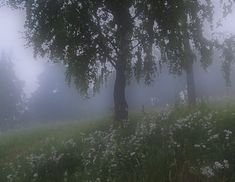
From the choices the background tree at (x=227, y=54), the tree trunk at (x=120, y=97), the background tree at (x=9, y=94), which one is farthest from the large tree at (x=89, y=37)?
the background tree at (x=9, y=94)

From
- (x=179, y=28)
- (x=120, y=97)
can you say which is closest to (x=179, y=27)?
(x=179, y=28)

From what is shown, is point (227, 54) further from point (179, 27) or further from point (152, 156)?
point (152, 156)

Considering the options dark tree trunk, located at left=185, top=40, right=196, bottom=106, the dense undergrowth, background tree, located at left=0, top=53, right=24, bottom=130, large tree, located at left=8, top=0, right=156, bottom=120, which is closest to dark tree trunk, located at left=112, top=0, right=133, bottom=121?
large tree, located at left=8, top=0, right=156, bottom=120

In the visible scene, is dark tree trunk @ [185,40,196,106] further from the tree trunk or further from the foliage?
the tree trunk

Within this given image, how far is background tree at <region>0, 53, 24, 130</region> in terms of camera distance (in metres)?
68.7

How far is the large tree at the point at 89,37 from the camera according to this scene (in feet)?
66.4

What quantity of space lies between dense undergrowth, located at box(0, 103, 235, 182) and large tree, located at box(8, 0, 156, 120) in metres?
4.51

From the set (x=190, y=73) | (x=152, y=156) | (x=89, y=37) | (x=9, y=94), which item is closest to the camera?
(x=152, y=156)

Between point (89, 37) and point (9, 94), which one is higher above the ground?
point (9, 94)

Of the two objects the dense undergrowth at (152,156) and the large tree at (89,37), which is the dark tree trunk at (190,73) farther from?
the dense undergrowth at (152,156)

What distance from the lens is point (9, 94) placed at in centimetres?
6969

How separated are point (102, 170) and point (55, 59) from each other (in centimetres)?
994

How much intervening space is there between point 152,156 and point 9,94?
59.8 m

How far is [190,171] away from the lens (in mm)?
10328
